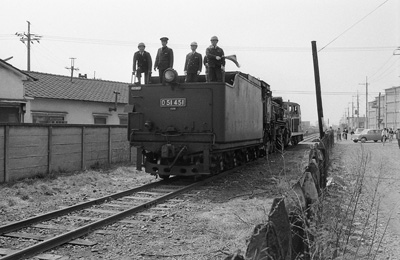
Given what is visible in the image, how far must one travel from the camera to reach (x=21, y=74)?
18.9 m

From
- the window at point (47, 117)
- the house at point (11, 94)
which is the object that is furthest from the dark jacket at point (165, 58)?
the window at point (47, 117)

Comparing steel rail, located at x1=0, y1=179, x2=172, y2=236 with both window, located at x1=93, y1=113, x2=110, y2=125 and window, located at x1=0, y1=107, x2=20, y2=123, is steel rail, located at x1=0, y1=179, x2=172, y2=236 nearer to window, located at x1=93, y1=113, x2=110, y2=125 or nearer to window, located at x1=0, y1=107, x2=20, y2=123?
window, located at x1=0, y1=107, x2=20, y2=123

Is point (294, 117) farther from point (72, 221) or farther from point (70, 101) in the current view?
point (72, 221)

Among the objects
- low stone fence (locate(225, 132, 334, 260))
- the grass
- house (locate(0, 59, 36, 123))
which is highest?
house (locate(0, 59, 36, 123))

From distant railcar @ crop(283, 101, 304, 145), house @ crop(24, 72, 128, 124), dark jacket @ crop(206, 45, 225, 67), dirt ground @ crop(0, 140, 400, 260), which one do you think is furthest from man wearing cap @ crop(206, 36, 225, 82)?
distant railcar @ crop(283, 101, 304, 145)

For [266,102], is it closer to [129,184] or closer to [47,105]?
[129,184]

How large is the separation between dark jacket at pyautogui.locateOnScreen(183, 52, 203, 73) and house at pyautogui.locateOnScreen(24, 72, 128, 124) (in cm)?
1232

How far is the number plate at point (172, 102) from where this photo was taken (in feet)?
33.0

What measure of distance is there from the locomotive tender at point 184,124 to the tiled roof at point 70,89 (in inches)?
515

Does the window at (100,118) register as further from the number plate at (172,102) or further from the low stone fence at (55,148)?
the number plate at (172,102)

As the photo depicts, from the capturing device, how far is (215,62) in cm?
1047

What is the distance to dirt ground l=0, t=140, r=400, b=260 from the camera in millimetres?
5000

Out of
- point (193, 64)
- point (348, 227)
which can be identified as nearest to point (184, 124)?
point (193, 64)

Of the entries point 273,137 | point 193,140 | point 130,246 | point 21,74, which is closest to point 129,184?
point 193,140
